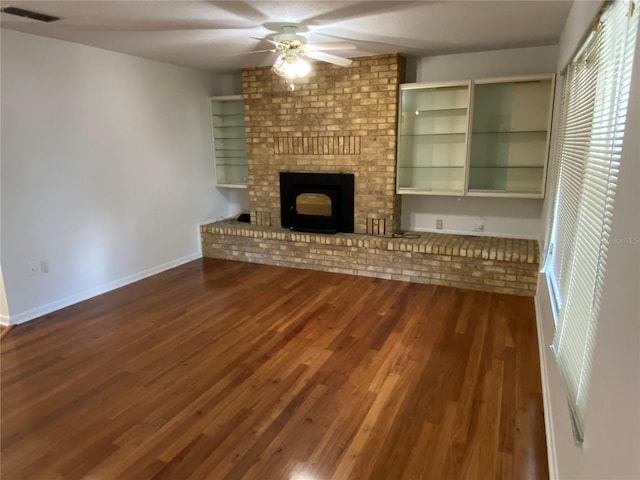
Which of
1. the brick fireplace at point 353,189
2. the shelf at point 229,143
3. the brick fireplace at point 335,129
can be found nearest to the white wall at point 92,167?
the shelf at point 229,143

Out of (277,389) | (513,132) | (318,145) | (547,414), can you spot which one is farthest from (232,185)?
(547,414)

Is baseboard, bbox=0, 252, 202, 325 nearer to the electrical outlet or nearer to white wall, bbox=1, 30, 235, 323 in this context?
white wall, bbox=1, 30, 235, 323

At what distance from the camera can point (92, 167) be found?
13.5ft

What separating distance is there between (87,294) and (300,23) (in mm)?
3230

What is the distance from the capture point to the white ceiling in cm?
284

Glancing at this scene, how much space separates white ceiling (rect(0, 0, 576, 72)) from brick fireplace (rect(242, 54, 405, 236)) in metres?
0.39

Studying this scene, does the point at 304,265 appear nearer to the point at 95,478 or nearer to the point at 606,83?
the point at 95,478

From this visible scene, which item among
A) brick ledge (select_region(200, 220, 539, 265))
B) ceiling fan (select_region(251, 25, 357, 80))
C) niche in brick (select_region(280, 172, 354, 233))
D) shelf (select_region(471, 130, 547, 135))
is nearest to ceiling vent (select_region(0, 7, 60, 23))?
ceiling fan (select_region(251, 25, 357, 80))

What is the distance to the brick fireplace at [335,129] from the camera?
4.61 m

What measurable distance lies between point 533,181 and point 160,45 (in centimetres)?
395

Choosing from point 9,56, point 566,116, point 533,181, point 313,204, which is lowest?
point 313,204

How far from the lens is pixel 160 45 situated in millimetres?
3963

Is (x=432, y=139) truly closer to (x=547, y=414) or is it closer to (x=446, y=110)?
(x=446, y=110)

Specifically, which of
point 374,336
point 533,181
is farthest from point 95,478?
point 533,181
